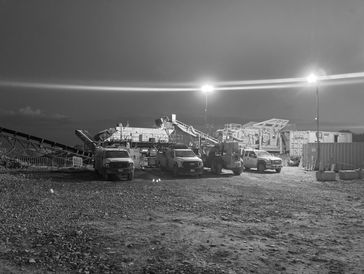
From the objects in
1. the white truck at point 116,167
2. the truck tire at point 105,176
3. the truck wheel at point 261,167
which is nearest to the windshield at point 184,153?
the white truck at point 116,167

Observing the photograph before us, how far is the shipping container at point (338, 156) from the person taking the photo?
34.0 m

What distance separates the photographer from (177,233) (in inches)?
367

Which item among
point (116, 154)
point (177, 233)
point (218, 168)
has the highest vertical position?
point (116, 154)

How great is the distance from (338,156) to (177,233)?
29.6 metres

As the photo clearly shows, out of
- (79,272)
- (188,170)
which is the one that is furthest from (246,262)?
(188,170)

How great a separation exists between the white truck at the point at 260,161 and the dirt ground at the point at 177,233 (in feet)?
47.3

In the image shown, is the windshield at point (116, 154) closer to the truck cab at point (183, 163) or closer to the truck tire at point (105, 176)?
the truck tire at point (105, 176)

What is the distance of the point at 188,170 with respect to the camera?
26250 mm

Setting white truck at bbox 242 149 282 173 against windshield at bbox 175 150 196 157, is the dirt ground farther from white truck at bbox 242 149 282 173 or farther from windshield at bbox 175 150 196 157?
white truck at bbox 242 149 282 173

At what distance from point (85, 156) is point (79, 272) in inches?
1176

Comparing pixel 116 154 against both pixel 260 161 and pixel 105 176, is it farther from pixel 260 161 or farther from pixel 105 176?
pixel 260 161

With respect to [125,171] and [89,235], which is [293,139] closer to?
[125,171]

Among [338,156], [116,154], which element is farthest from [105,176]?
[338,156]

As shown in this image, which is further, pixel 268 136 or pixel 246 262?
pixel 268 136
